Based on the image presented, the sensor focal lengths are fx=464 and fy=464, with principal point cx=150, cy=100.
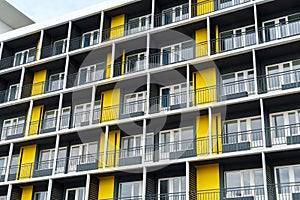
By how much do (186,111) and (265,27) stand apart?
5.77 meters

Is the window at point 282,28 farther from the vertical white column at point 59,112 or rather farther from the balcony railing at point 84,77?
the vertical white column at point 59,112

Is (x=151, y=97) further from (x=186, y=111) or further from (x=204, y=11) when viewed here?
(x=204, y=11)

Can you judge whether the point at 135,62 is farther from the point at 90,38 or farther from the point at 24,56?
the point at 24,56

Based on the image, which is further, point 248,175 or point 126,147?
point 126,147

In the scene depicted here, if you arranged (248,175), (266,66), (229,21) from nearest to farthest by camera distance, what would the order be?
1. (248,175)
2. (266,66)
3. (229,21)

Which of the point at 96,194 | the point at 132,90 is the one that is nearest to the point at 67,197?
the point at 96,194

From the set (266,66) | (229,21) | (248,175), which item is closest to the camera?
(248,175)

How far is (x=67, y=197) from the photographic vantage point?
2464 cm

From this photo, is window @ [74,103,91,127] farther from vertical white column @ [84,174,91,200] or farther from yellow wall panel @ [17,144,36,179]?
vertical white column @ [84,174,91,200]

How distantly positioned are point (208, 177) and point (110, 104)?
731cm

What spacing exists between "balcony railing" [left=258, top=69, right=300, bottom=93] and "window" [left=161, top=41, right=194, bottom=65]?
4.22 meters

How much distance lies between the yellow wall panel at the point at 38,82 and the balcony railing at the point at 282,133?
1424cm

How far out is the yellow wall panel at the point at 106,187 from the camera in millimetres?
23125

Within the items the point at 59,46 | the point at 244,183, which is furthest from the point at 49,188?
the point at 244,183
